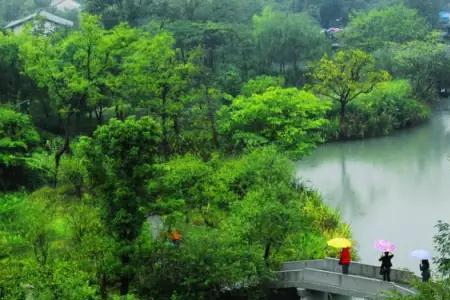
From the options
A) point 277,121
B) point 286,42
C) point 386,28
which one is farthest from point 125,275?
point 386,28

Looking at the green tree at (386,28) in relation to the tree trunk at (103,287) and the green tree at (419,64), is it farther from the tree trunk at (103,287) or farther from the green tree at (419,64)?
the tree trunk at (103,287)

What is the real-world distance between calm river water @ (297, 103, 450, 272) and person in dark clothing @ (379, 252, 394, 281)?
12.2 feet

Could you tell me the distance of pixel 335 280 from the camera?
13984 millimetres

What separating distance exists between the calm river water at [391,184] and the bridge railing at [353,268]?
3.08m

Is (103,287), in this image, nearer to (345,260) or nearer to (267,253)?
(267,253)

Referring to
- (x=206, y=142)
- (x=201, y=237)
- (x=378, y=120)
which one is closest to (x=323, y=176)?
(x=206, y=142)

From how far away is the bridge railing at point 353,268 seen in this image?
13664 mm

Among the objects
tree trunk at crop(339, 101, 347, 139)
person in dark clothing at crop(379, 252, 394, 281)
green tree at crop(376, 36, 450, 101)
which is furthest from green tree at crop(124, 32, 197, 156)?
green tree at crop(376, 36, 450, 101)

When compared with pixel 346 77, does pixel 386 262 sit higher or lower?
lower

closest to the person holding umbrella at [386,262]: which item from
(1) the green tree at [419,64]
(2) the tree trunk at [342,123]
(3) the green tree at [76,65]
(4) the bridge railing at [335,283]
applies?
(4) the bridge railing at [335,283]

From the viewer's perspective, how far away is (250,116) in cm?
2219

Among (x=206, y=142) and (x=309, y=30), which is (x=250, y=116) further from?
(x=309, y=30)

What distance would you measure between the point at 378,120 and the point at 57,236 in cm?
2001

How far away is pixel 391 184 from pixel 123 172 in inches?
549
